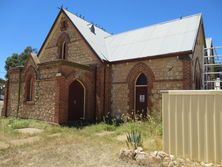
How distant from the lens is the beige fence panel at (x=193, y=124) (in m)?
6.36

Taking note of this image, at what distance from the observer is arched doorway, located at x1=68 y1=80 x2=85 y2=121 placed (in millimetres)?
16062

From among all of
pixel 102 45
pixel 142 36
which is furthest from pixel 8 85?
pixel 142 36

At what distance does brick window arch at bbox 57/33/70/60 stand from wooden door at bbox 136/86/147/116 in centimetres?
785

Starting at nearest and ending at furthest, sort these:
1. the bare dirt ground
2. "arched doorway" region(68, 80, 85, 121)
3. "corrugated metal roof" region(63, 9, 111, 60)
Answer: the bare dirt ground → "arched doorway" region(68, 80, 85, 121) → "corrugated metal roof" region(63, 9, 111, 60)

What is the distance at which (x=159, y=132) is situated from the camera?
932cm

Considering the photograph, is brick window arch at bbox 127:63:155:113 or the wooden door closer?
brick window arch at bbox 127:63:155:113

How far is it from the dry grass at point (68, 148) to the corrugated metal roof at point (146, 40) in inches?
253

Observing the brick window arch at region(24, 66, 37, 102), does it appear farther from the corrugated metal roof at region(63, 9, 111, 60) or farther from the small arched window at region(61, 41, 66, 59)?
the corrugated metal roof at region(63, 9, 111, 60)

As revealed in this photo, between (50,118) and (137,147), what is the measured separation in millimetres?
8398

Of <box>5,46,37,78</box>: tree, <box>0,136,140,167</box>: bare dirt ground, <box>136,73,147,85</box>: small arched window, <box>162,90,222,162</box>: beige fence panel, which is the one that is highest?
<box>5,46,37,78</box>: tree

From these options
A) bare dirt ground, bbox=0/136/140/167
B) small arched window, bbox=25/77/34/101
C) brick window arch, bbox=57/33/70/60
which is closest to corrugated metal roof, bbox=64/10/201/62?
brick window arch, bbox=57/33/70/60

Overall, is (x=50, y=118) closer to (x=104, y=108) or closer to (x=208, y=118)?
(x=104, y=108)

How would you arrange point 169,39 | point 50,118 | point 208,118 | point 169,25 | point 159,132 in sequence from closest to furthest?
point 208,118, point 159,132, point 50,118, point 169,39, point 169,25

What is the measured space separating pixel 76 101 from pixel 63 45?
6.53 metres
